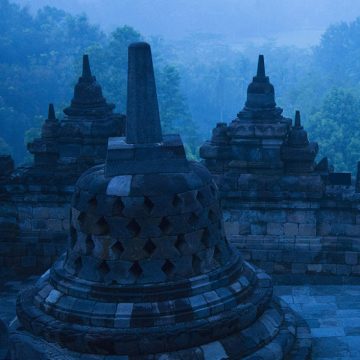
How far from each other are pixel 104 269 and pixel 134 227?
51 centimetres

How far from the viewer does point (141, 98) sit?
7.16 meters

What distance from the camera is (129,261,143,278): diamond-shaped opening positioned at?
6.80 meters

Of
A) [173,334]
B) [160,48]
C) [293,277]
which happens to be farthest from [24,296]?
[160,48]

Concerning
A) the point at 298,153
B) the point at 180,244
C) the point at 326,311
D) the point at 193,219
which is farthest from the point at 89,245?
the point at 298,153

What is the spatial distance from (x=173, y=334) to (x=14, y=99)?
46.3 meters

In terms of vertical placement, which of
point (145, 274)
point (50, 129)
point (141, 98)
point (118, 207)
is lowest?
point (145, 274)

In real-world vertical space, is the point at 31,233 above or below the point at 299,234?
below

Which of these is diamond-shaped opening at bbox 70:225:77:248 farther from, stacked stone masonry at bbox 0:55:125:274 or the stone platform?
stacked stone masonry at bbox 0:55:125:274

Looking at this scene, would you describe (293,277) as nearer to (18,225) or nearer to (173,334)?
(18,225)

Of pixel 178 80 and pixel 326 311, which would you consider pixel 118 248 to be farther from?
pixel 178 80

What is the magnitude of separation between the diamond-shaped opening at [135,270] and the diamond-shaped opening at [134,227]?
0.94ft

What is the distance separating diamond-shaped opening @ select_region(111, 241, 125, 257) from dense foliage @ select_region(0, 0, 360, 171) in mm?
31041

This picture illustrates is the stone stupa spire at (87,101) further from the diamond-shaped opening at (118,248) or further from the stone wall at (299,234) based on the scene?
the diamond-shaped opening at (118,248)

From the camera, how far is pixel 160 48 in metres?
92.8
